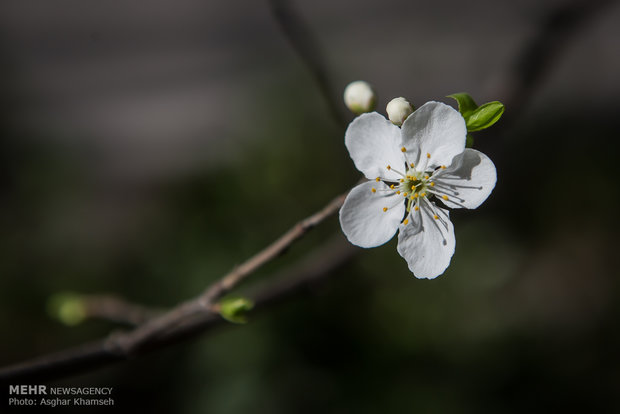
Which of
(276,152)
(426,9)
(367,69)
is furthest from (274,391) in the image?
(426,9)

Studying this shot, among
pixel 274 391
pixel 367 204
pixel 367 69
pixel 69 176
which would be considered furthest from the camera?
pixel 367 69

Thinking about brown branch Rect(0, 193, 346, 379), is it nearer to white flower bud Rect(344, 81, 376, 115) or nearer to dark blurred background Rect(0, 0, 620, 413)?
white flower bud Rect(344, 81, 376, 115)

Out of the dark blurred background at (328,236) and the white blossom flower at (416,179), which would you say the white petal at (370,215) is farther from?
the dark blurred background at (328,236)

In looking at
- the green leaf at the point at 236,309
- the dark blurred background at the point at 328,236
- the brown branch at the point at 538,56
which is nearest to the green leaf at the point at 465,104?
the green leaf at the point at 236,309

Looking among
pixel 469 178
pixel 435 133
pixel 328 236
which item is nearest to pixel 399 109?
pixel 435 133

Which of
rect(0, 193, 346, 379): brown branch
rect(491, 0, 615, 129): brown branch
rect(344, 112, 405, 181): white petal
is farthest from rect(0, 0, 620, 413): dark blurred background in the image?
rect(344, 112, 405, 181): white petal

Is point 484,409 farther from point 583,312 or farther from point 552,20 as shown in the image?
point 552,20
